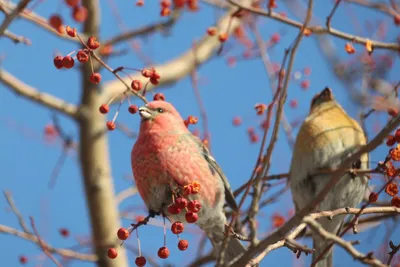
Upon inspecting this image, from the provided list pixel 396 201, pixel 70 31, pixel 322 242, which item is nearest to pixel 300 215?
pixel 396 201

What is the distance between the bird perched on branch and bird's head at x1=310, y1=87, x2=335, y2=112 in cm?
26

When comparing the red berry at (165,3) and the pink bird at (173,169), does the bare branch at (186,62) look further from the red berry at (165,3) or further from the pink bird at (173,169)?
the pink bird at (173,169)

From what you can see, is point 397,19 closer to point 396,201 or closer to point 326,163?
point 326,163

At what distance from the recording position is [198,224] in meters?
2.72

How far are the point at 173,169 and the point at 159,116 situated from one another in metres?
0.29

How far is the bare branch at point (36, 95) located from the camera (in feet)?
12.4

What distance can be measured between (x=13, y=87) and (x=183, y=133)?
5.19ft

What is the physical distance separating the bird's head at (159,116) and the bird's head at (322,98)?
1123 mm

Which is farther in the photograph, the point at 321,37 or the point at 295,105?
the point at 321,37

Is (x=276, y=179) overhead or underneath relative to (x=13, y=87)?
underneath

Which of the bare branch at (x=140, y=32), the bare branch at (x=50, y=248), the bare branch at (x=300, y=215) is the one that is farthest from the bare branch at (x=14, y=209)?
the bare branch at (x=140, y=32)

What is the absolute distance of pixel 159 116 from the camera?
2600mm

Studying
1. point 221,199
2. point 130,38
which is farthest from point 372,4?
point 130,38

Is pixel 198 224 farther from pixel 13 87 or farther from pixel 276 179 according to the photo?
Result: pixel 13 87
